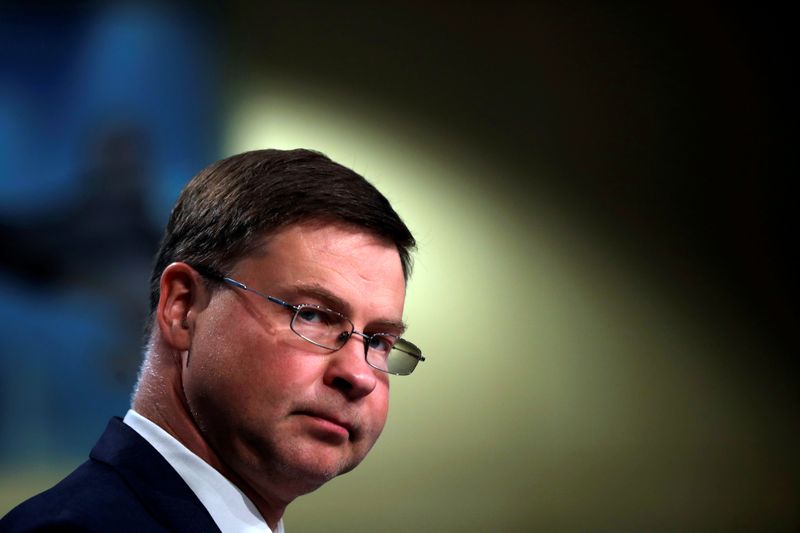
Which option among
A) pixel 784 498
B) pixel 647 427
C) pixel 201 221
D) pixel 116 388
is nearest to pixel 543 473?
pixel 647 427

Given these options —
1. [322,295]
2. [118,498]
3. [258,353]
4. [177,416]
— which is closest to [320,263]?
[322,295]

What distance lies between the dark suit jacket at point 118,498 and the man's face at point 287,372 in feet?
0.31

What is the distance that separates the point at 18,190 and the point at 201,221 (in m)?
0.68

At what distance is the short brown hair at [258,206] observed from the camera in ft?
4.33

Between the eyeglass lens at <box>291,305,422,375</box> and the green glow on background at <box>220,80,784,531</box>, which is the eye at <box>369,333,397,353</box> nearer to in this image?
the eyeglass lens at <box>291,305,422,375</box>

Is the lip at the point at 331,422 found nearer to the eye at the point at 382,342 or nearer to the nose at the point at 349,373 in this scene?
the nose at the point at 349,373

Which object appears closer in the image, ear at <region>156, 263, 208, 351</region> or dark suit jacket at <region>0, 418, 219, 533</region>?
dark suit jacket at <region>0, 418, 219, 533</region>

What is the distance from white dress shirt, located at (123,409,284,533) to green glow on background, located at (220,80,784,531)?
0.85m

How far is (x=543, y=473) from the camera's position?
7.74ft

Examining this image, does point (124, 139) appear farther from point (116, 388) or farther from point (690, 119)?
point (690, 119)

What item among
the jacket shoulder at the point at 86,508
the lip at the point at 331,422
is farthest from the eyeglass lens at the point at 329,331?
the jacket shoulder at the point at 86,508

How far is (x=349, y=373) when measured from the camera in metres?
1.26

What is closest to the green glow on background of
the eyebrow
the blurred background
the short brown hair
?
the blurred background

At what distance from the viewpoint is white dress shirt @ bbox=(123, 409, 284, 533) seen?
1.24 meters
